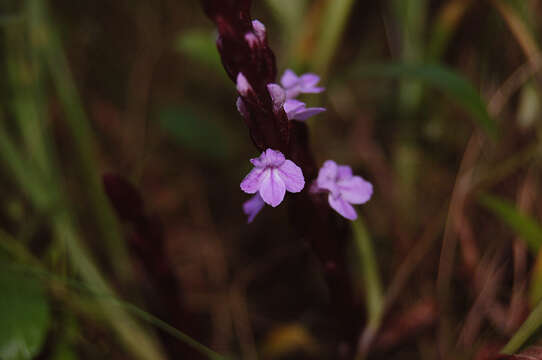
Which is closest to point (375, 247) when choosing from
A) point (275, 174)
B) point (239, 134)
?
point (239, 134)

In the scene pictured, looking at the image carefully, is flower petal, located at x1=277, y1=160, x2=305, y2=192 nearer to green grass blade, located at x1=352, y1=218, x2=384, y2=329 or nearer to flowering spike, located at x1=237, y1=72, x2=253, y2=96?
flowering spike, located at x1=237, y1=72, x2=253, y2=96

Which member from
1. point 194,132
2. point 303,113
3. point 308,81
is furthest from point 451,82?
point 194,132

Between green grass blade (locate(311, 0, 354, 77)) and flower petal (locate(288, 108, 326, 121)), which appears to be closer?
flower petal (locate(288, 108, 326, 121))

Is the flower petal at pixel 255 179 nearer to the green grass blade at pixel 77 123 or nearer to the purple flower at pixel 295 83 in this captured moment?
the purple flower at pixel 295 83

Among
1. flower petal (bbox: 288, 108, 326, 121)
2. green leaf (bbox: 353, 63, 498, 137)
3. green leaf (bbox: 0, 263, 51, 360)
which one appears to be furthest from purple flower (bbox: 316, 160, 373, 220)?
green leaf (bbox: 0, 263, 51, 360)

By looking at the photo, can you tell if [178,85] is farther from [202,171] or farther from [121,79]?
[202,171]

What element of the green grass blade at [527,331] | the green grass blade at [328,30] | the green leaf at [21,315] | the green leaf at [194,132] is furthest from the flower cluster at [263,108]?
the green leaf at [194,132]
